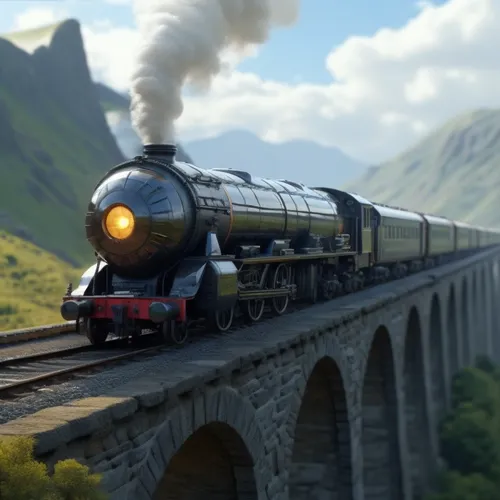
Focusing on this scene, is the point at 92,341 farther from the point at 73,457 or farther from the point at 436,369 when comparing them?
the point at 436,369

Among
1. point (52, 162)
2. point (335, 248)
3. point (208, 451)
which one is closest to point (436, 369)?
point (335, 248)

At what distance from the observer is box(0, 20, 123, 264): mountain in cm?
8175

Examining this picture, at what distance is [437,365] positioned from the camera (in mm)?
35719

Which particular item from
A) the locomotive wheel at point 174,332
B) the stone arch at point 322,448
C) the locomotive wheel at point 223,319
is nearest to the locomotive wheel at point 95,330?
the locomotive wheel at point 174,332

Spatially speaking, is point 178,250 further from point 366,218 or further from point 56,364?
point 366,218

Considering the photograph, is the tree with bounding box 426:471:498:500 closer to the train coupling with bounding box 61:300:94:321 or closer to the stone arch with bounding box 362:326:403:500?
the stone arch with bounding box 362:326:403:500

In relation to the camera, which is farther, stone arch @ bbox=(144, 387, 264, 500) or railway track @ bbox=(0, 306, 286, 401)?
railway track @ bbox=(0, 306, 286, 401)

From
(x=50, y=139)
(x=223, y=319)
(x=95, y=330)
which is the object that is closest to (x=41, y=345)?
(x=95, y=330)

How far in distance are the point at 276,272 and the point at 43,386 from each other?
776 cm

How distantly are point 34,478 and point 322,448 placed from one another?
12.9 m

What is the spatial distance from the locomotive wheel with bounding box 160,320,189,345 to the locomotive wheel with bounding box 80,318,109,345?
1.12 meters

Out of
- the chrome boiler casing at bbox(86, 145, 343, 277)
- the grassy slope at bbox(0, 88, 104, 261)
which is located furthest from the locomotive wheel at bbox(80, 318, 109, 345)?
the grassy slope at bbox(0, 88, 104, 261)

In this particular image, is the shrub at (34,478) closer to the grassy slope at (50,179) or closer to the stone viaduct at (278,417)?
the stone viaduct at (278,417)

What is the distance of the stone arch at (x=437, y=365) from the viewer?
110 feet
